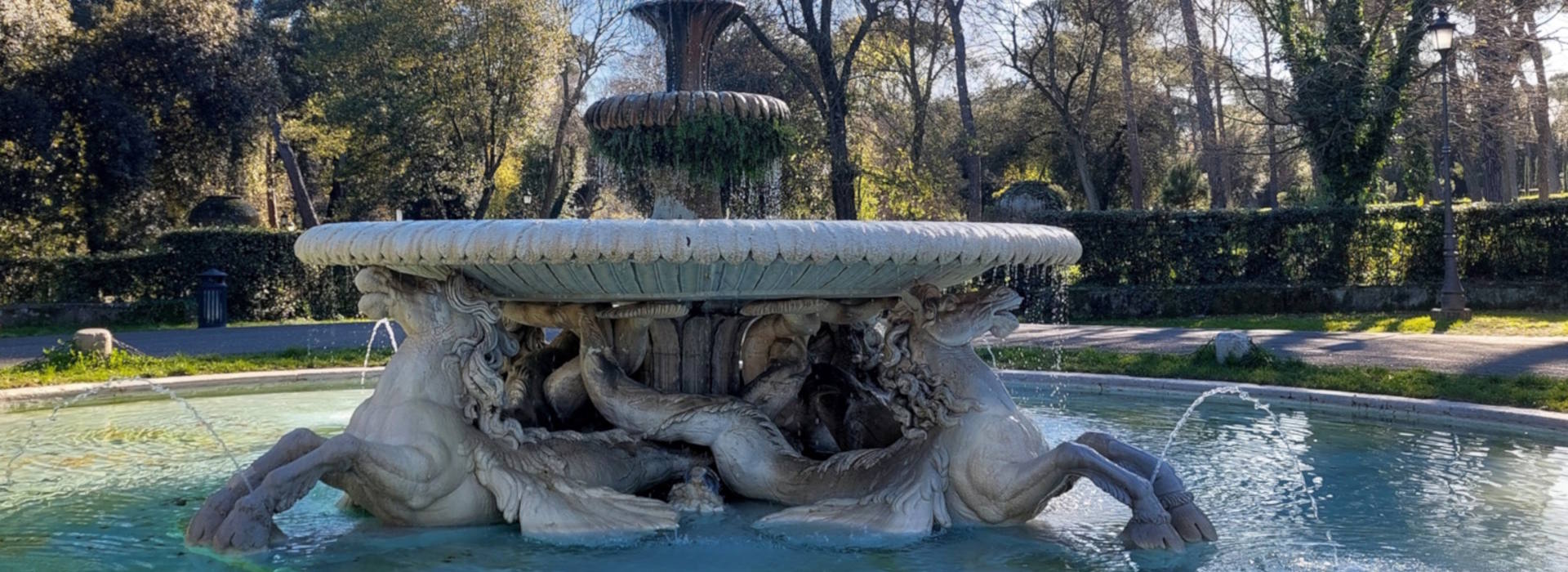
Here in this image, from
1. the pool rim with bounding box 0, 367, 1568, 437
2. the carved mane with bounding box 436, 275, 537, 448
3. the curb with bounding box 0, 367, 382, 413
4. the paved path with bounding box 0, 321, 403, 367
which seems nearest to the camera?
the carved mane with bounding box 436, 275, 537, 448

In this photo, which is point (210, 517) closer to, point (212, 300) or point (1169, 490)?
point (1169, 490)

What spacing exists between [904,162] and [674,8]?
22973 mm

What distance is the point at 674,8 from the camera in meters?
7.74

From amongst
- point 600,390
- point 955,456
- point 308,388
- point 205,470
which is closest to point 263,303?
point 308,388

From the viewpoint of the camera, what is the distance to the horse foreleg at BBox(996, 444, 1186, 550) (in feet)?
15.0

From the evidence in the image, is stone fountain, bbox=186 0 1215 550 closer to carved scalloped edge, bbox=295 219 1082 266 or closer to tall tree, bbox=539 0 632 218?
carved scalloped edge, bbox=295 219 1082 266

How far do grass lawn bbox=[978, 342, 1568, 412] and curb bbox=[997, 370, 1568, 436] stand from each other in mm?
248

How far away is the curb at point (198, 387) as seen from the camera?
9023 mm

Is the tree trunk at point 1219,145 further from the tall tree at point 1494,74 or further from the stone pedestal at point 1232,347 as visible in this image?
the stone pedestal at point 1232,347

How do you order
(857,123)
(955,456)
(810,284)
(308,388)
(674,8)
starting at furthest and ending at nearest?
(857,123), (308,388), (674,8), (810,284), (955,456)

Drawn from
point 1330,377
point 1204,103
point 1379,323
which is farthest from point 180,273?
point 1204,103

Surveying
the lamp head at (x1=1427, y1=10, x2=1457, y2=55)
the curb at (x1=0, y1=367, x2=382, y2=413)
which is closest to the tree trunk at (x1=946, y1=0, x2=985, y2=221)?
the lamp head at (x1=1427, y1=10, x2=1457, y2=55)

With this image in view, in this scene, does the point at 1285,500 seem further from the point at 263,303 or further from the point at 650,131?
the point at 263,303

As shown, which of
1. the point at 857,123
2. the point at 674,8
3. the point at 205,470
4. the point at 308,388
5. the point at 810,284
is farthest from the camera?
the point at 857,123
